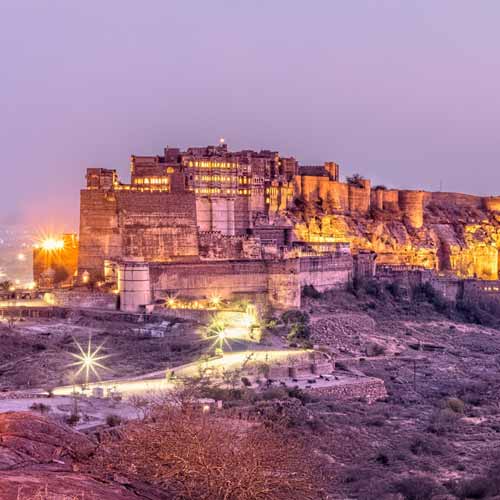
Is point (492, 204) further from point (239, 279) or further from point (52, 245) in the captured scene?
point (52, 245)

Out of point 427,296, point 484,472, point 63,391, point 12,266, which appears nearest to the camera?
point 484,472

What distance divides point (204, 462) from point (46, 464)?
98.8 inches

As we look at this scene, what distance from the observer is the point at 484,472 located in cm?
1873

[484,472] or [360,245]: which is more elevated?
[360,245]

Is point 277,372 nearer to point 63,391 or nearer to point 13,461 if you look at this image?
point 63,391

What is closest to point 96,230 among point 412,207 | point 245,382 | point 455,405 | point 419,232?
point 245,382

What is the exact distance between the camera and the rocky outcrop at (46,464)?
1123 cm

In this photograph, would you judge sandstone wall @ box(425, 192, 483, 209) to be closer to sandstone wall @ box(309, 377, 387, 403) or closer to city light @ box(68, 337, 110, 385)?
sandstone wall @ box(309, 377, 387, 403)

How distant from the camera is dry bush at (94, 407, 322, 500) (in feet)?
39.2

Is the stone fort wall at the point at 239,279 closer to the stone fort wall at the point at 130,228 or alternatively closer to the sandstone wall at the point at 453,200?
the stone fort wall at the point at 130,228

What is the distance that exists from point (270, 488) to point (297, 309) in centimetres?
2790

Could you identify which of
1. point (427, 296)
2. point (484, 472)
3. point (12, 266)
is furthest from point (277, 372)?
point (12, 266)

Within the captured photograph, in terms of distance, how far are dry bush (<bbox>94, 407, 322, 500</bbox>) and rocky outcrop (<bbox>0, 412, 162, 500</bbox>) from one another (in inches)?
16.8

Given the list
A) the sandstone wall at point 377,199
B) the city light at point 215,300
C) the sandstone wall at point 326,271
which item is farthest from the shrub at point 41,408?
the sandstone wall at point 377,199
